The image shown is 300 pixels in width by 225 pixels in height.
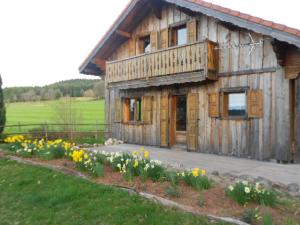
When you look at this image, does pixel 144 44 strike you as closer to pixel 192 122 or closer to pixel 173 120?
pixel 173 120

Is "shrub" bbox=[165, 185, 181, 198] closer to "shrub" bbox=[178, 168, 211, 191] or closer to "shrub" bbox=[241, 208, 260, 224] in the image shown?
"shrub" bbox=[178, 168, 211, 191]

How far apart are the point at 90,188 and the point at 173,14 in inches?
369

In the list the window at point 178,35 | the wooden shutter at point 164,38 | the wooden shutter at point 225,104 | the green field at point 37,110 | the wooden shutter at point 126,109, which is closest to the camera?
the wooden shutter at point 225,104

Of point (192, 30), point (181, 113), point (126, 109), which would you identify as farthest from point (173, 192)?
point (126, 109)

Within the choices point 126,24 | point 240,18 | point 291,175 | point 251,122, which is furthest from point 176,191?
point 126,24

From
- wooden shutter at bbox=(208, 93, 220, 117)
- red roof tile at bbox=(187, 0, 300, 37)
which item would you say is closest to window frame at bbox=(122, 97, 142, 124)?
wooden shutter at bbox=(208, 93, 220, 117)

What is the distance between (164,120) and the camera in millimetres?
13188

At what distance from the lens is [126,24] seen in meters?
14.7

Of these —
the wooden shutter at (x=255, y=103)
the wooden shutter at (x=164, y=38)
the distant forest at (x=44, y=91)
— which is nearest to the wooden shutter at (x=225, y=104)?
the wooden shutter at (x=255, y=103)

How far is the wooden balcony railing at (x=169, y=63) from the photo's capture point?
10820 millimetres

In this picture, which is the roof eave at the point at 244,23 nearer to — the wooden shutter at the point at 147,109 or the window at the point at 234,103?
the window at the point at 234,103

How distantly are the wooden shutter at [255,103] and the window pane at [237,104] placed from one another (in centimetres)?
42

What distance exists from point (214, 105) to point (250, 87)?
4.92ft

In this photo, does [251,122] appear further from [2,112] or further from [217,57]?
[2,112]
